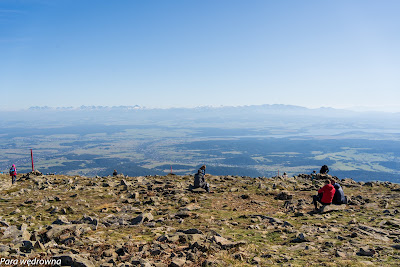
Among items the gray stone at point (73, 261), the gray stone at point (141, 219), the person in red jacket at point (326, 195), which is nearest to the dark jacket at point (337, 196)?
the person in red jacket at point (326, 195)

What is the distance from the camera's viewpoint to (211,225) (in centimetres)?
1447

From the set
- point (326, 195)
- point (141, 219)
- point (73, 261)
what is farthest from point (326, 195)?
point (73, 261)

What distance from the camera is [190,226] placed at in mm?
14273

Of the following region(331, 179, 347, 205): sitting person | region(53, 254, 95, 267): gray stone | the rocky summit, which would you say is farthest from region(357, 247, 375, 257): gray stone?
region(53, 254, 95, 267): gray stone

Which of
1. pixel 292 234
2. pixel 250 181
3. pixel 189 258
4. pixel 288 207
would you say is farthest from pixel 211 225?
pixel 250 181

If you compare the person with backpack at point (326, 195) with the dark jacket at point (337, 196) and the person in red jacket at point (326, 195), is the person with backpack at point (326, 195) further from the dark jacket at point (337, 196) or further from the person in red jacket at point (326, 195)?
the dark jacket at point (337, 196)

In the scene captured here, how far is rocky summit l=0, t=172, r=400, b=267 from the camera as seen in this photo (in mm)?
9602

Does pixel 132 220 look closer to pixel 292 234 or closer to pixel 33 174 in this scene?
pixel 292 234

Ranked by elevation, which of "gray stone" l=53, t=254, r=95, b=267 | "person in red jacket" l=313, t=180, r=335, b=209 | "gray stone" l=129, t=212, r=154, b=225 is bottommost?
"gray stone" l=129, t=212, r=154, b=225

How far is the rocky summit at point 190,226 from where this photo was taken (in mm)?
9602

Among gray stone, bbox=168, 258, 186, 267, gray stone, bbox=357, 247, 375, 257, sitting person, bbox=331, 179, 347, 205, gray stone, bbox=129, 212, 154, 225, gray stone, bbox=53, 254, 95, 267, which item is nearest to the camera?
gray stone, bbox=53, 254, 95, 267

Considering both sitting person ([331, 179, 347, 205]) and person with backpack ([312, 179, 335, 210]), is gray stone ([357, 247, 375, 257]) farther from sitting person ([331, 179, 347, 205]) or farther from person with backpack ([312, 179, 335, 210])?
sitting person ([331, 179, 347, 205])

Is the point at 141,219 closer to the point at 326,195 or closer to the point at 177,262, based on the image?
the point at 177,262

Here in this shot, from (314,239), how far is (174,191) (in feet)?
45.2
